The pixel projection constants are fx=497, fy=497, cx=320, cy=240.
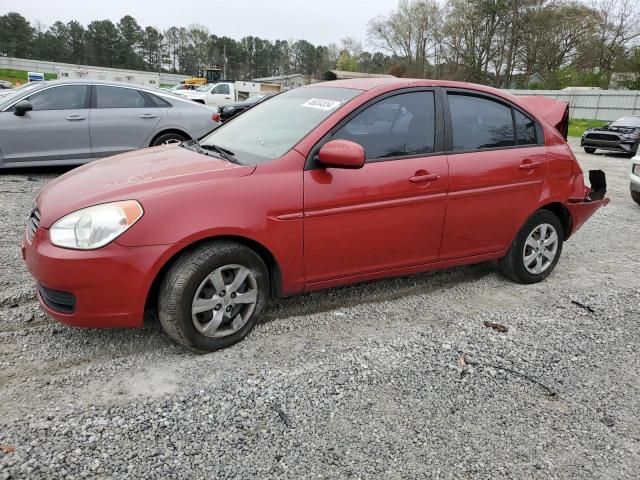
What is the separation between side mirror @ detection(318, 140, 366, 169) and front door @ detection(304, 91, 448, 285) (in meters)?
0.13

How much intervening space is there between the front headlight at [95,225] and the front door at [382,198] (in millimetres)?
1021

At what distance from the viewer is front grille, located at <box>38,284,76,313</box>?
2650 millimetres

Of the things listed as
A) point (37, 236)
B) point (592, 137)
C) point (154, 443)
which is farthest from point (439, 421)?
point (592, 137)

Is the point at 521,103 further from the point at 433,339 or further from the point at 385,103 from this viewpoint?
the point at 433,339

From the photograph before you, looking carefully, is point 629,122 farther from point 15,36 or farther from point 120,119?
point 15,36

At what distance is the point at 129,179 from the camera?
2.92m

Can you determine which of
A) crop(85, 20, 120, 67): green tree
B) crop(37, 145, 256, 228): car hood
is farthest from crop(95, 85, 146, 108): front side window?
crop(85, 20, 120, 67): green tree

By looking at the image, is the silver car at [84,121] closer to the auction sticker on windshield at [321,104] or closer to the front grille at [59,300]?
the auction sticker on windshield at [321,104]

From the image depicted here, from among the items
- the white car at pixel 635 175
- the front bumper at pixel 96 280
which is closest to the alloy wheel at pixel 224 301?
the front bumper at pixel 96 280

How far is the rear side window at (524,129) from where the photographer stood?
13.3ft

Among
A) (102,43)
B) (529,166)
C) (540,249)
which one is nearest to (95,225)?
(529,166)

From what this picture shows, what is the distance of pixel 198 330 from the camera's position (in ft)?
9.36

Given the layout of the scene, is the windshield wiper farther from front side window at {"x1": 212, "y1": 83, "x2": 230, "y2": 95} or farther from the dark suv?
front side window at {"x1": 212, "y1": 83, "x2": 230, "y2": 95}

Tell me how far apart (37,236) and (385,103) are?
233 centimetres
